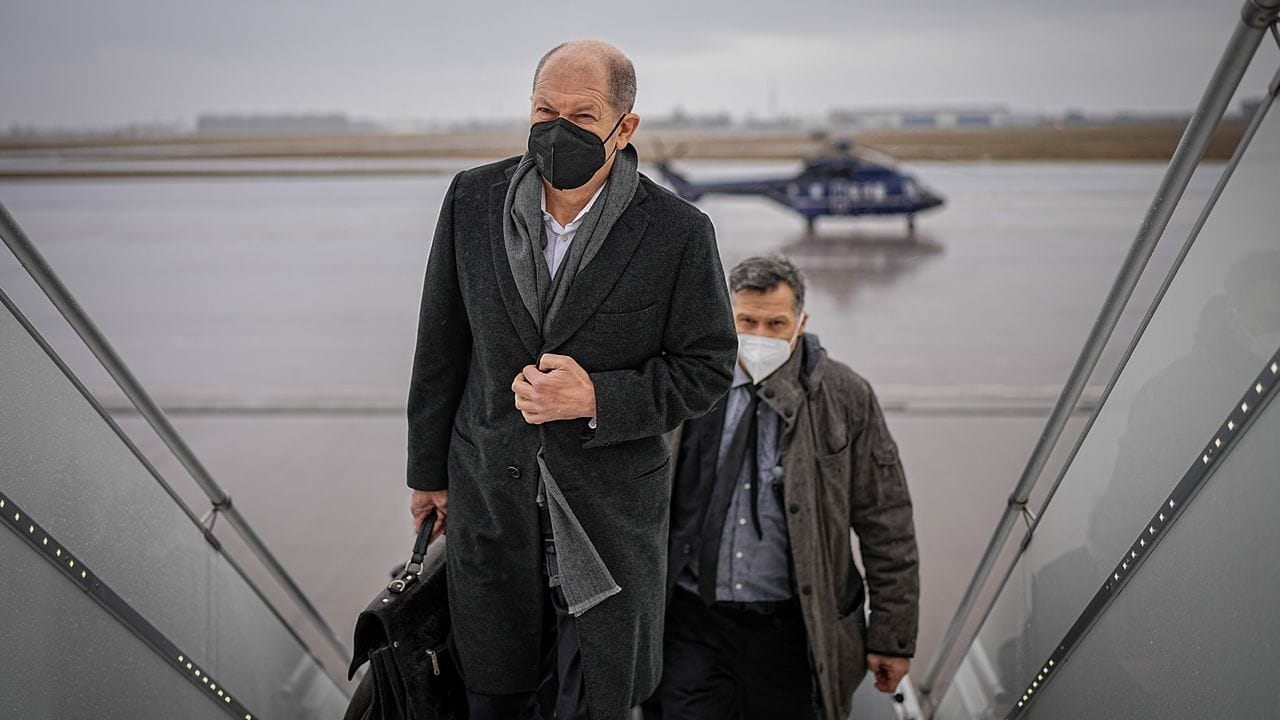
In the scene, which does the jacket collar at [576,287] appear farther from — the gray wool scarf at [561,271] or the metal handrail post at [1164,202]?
the metal handrail post at [1164,202]

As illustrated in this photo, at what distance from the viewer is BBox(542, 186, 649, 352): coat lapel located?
157 cm

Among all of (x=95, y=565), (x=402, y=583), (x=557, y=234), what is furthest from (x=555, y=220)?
(x=95, y=565)

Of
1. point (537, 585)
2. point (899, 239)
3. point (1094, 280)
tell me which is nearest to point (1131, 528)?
point (537, 585)

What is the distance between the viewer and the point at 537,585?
1.68 metres

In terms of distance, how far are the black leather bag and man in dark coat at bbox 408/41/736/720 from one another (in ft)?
0.19

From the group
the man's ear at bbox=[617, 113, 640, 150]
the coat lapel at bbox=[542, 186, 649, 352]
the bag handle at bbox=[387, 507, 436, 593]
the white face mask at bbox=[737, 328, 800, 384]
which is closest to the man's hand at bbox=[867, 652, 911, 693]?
the white face mask at bbox=[737, 328, 800, 384]

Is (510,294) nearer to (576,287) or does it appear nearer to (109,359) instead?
(576,287)

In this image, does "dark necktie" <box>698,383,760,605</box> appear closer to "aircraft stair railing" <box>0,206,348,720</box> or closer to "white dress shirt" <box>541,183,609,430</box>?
"white dress shirt" <box>541,183,609,430</box>

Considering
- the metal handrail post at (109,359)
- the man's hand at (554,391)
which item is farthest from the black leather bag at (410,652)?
the metal handrail post at (109,359)

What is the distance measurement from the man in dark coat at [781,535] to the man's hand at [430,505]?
0.55m

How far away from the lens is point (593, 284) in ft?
5.15

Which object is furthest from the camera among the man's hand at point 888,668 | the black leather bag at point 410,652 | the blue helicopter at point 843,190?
the blue helicopter at point 843,190

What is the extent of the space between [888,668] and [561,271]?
126 cm

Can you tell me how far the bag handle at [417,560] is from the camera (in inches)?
69.0
